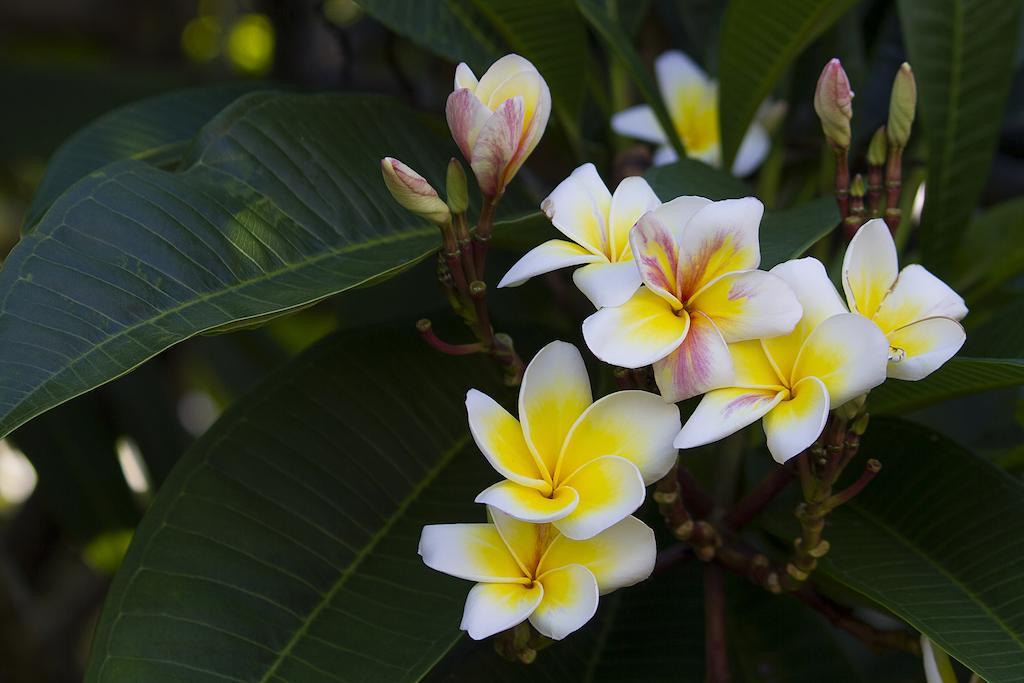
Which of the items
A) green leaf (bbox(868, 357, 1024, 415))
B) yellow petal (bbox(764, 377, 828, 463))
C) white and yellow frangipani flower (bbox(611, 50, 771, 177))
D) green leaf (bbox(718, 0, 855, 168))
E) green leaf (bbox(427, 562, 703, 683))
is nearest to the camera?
yellow petal (bbox(764, 377, 828, 463))

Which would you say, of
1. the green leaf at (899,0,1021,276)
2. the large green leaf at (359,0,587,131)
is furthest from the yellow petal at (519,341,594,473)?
the green leaf at (899,0,1021,276)

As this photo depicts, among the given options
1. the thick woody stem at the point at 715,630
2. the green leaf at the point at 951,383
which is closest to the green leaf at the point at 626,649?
the thick woody stem at the point at 715,630

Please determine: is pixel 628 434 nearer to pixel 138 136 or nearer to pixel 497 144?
pixel 497 144

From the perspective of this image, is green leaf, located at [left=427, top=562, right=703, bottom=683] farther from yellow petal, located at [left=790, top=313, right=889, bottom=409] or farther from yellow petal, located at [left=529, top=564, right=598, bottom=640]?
yellow petal, located at [left=790, top=313, right=889, bottom=409]

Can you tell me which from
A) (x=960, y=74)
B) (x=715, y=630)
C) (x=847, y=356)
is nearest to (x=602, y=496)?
(x=847, y=356)

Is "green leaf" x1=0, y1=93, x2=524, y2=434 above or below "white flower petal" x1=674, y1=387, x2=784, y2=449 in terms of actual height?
above

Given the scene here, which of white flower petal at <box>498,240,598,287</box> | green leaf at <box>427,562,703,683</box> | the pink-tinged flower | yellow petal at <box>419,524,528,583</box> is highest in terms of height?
the pink-tinged flower

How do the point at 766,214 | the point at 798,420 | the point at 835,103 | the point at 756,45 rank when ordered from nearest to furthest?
the point at 798,420
the point at 835,103
the point at 766,214
the point at 756,45
